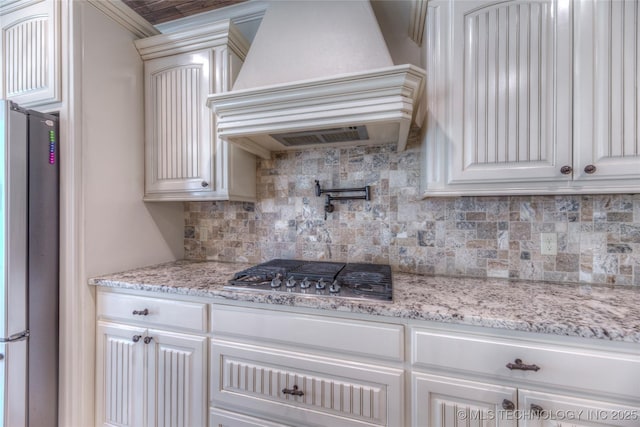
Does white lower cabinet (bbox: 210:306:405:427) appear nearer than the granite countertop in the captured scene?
No

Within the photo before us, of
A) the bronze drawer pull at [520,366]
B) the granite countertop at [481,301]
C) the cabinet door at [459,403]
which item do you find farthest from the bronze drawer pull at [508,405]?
the granite countertop at [481,301]

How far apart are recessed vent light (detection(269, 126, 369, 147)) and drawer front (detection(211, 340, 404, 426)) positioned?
3.32 feet

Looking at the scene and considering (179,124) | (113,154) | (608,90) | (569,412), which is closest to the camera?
(569,412)

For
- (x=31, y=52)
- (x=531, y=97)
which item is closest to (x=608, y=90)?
(x=531, y=97)

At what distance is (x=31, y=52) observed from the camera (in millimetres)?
1425

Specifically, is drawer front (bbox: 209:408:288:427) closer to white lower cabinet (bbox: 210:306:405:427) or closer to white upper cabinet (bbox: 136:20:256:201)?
white lower cabinet (bbox: 210:306:405:427)

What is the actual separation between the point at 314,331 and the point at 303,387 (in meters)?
0.23

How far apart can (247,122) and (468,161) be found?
1.01m

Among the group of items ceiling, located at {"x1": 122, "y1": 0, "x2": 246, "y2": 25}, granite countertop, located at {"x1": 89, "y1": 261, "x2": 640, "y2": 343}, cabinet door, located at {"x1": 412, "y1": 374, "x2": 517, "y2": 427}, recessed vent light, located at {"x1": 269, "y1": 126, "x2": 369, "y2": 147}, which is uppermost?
ceiling, located at {"x1": 122, "y1": 0, "x2": 246, "y2": 25}

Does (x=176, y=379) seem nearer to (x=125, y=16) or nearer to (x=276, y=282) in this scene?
(x=276, y=282)

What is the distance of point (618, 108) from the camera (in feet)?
3.30

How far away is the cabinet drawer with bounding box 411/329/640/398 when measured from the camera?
0.79 meters

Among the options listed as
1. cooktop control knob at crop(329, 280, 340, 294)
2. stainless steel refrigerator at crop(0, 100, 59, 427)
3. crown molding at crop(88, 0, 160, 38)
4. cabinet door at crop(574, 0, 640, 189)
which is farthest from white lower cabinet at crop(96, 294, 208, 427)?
cabinet door at crop(574, 0, 640, 189)

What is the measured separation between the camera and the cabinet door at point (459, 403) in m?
0.87
